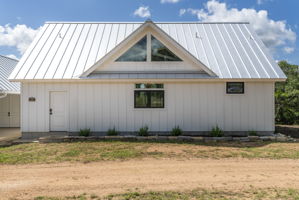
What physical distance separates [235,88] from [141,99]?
4.71m

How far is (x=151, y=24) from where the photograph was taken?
10125 millimetres

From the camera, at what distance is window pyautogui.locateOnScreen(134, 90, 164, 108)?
33.2 feet

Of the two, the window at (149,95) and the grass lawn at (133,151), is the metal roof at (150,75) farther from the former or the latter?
the grass lawn at (133,151)

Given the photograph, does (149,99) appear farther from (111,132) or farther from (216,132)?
(216,132)

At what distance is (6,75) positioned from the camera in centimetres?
1464

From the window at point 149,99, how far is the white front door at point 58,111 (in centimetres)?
362

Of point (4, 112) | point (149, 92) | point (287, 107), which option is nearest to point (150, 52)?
point (149, 92)

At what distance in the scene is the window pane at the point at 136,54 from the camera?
33.7 feet

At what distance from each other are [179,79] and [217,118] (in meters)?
2.74

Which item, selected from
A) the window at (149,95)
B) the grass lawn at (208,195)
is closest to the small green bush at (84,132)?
the window at (149,95)

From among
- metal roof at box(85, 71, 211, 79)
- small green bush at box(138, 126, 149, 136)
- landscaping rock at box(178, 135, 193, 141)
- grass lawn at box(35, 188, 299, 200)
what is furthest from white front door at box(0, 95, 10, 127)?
grass lawn at box(35, 188, 299, 200)

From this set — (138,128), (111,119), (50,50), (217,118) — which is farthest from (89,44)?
(217,118)

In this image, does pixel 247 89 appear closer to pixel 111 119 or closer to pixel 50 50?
pixel 111 119

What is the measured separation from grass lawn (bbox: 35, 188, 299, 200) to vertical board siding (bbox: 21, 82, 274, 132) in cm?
599
